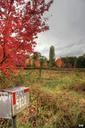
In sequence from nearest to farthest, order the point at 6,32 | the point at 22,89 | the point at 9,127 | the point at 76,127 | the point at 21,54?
the point at 22,89, the point at 9,127, the point at 76,127, the point at 6,32, the point at 21,54

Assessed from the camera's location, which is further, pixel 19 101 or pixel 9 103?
pixel 19 101

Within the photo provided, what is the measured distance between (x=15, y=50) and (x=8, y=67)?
22.6 inches

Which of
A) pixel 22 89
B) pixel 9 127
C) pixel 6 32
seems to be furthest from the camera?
pixel 6 32

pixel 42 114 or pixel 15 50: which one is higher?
pixel 15 50

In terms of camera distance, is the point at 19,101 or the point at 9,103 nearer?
the point at 9,103

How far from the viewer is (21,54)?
415 inches

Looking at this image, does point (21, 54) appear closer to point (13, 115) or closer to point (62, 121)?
point (62, 121)

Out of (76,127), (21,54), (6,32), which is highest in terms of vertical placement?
(6,32)

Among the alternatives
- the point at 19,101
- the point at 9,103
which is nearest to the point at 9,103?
the point at 9,103

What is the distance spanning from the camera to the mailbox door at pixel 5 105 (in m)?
2.83

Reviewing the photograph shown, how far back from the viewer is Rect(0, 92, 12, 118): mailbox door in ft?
9.27

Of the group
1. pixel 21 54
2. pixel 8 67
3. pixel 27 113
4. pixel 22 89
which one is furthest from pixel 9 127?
pixel 21 54

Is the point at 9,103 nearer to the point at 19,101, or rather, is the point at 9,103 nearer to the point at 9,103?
the point at 9,103

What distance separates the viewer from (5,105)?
285 centimetres
